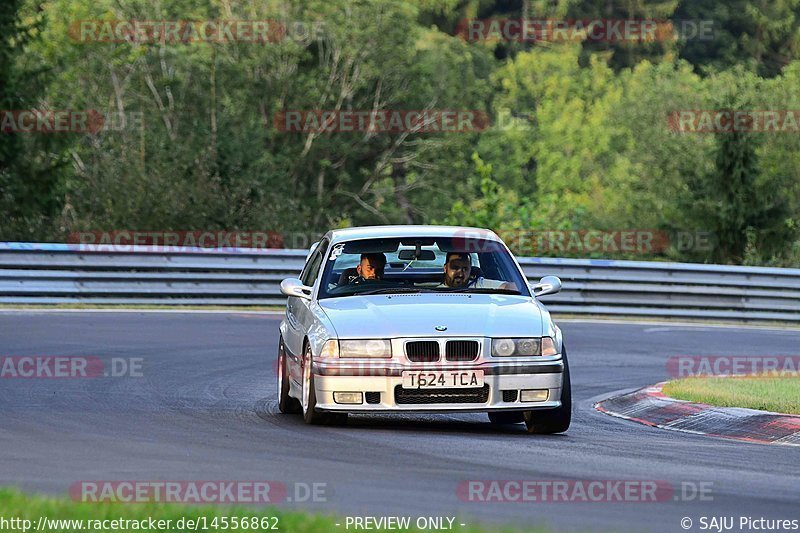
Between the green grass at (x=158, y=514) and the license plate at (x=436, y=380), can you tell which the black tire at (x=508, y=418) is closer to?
the license plate at (x=436, y=380)

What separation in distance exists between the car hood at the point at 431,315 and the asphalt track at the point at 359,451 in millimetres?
709

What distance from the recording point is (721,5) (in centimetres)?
9394

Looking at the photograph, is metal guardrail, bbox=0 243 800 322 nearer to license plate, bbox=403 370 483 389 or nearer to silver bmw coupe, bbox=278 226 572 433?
silver bmw coupe, bbox=278 226 572 433

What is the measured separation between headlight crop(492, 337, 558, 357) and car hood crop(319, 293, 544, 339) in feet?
0.15

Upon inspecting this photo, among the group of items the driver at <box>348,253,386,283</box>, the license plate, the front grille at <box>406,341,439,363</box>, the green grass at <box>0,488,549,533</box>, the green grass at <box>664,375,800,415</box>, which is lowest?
the green grass at <box>664,375,800,415</box>

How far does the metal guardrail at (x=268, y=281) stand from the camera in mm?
25109

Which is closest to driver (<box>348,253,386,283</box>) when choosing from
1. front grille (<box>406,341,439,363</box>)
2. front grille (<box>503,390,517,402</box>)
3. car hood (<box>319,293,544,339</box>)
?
car hood (<box>319,293,544,339</box>)

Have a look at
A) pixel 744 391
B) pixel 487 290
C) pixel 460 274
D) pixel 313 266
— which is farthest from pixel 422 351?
pixel 744 391

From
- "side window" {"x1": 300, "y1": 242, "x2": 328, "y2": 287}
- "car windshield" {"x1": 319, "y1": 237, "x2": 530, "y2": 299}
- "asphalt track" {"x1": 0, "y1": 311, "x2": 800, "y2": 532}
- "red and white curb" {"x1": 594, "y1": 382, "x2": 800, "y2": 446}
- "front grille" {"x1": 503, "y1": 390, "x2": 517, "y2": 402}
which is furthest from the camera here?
"side window" {"x1": 300, "y1": 242, "x2": 328, "y2": 287}

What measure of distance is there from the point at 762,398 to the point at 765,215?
85.8ft

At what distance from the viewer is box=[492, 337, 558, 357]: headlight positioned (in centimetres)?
1116

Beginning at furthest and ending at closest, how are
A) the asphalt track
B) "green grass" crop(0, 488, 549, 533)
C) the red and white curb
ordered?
the red and white curb → the asphalt track → "green grass" crop(0, 488, 549, 533)

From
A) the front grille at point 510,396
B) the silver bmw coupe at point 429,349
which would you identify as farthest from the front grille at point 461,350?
the front grille at point 510,396

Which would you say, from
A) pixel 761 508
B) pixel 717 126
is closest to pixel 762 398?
pixel 761 508
